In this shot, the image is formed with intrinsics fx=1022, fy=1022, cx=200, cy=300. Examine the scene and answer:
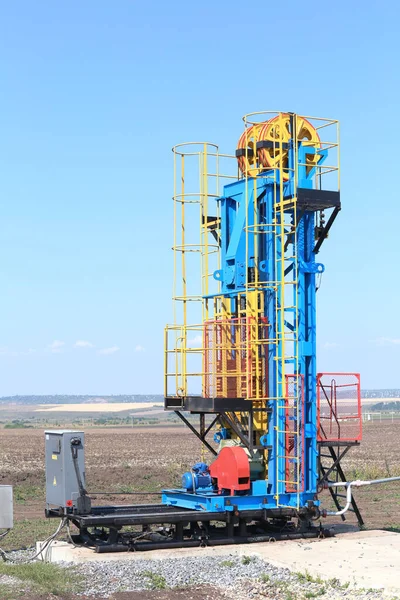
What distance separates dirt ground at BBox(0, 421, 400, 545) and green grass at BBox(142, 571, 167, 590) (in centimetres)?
248

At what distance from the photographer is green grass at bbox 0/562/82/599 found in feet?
41.0

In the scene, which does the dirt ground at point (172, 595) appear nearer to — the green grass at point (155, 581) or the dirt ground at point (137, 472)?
the green grass at point (155, 581)

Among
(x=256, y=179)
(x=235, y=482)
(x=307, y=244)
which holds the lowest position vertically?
(x=235, y=482)

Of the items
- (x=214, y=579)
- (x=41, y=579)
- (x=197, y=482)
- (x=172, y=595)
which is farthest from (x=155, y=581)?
(x=197, y=482)

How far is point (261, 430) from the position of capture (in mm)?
16266

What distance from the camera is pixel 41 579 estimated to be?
12.9 meters

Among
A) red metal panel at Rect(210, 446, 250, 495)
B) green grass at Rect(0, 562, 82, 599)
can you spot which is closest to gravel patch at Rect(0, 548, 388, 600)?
green grass at Rect(0, 562, 82, 599)

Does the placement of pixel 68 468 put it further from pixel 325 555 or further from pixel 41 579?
pixel 325 555

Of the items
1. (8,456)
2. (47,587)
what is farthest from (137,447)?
(47,587)

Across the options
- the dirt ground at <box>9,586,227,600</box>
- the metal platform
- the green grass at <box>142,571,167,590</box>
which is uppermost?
the metal platform

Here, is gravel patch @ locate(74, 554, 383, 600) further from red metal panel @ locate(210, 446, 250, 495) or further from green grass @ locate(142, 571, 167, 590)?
red metal panel @ locate(210, 446, 250, 495)

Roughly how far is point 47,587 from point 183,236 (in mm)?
6555

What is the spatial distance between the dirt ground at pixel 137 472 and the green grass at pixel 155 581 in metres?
2.48

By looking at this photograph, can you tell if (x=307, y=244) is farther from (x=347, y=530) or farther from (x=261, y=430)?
(x=347, y=530)
